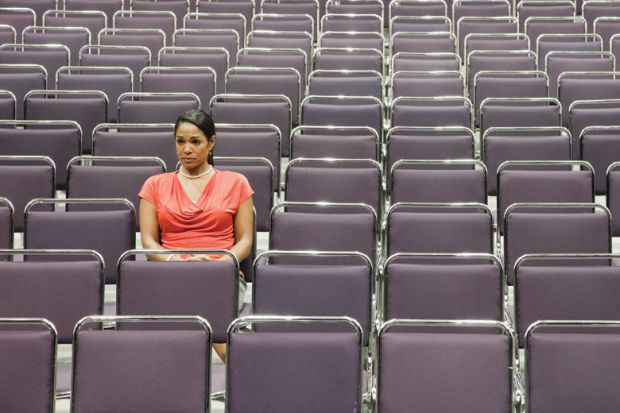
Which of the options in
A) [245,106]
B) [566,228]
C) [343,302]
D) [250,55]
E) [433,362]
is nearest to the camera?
[433,362]

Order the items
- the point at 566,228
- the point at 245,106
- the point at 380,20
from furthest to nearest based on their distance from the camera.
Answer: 1. the point at 380,20
2. the point at 245,106
3. the point at 566,228

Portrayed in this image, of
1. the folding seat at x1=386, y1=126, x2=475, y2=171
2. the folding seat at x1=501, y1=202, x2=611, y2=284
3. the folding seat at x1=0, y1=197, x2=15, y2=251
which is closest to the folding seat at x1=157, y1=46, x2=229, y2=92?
the folding seat at x1=386, y1=126, x2=475, y2=171

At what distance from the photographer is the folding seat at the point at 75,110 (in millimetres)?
4457

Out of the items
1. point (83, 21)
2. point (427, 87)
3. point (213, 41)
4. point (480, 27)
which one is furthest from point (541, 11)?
point (83, 21)

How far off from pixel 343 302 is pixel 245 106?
68.5 inches

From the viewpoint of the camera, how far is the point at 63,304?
2.85 metres

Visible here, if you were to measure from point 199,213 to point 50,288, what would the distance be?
588 millimetres

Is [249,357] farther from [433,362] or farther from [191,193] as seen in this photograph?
[191,193]

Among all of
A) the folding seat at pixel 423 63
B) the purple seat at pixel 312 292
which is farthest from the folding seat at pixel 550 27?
the purple seat at pixel 312 292

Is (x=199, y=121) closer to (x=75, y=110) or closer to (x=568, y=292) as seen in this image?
(x=568, y=292)

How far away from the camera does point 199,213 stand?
10.8 feet

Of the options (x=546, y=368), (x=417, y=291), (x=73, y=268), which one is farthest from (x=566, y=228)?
(x=73, y=268)

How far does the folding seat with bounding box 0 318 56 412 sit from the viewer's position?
2.46 meters

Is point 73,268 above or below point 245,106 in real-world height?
below
